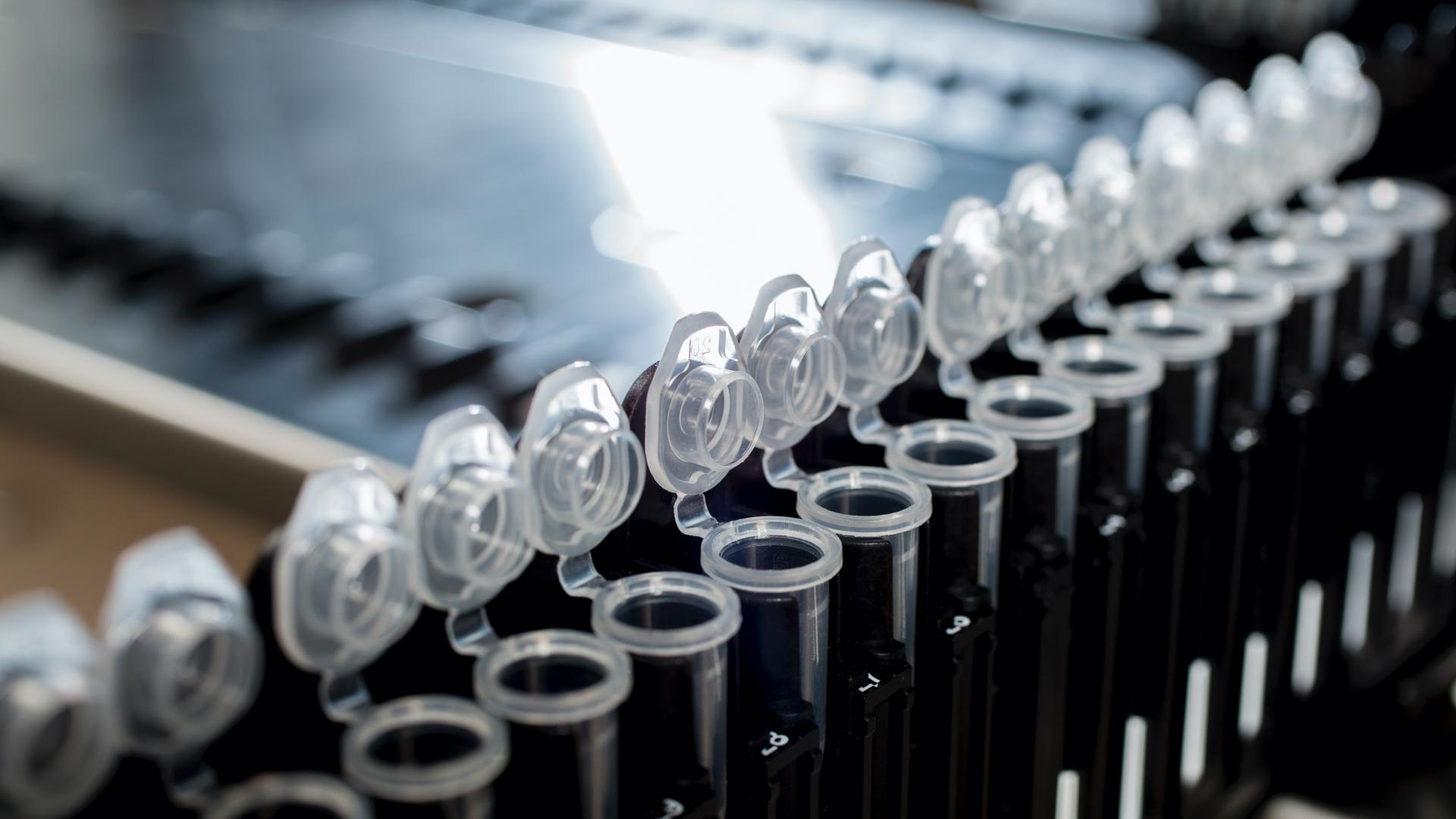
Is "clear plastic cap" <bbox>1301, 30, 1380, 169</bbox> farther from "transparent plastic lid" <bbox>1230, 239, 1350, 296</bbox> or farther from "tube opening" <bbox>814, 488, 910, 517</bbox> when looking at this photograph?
"tube opening" <bbox>814, 488, 910, 517</bbox>

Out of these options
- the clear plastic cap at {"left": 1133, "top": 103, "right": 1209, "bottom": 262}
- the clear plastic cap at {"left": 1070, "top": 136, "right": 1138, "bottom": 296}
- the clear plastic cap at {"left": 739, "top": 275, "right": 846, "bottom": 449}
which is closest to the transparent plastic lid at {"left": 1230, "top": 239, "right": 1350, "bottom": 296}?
the clear plastic cap at {"left": 1133, "top": 103, "right": 1209, "bottom": 262}

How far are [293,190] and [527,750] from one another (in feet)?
7.55

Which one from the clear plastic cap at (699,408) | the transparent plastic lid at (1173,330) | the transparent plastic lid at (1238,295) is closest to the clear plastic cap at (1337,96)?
the transparent plastic lid at (1238,295)

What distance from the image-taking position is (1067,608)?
1.01 metres

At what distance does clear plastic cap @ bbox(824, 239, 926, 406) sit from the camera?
0.91 m

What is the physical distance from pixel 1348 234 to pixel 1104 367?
493mm

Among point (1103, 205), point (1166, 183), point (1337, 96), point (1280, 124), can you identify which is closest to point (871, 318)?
point (1103, 205)

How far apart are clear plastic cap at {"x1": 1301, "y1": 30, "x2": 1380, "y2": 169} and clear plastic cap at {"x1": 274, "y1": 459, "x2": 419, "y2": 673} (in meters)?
1.09

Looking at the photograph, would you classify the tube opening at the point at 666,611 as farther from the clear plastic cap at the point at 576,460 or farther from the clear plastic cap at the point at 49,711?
the clear plastic cap at the point at 49,711

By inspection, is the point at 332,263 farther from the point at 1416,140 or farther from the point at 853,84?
the point at 1416,140

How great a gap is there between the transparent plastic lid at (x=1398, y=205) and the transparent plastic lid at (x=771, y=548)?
3.00 feet

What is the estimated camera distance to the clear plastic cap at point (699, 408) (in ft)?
2.57

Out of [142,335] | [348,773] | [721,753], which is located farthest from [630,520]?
[142,335]

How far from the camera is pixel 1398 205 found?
1516mm
